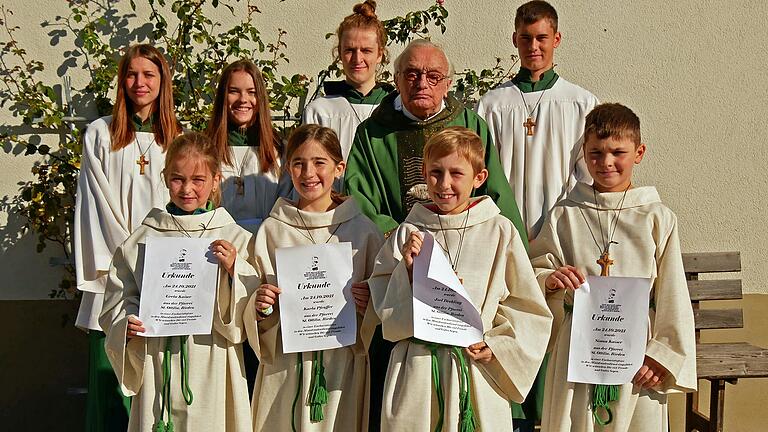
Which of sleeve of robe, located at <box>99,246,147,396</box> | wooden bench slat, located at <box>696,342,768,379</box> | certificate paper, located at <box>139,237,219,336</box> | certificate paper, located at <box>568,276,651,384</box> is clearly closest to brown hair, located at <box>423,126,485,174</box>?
certificate paper, located at <box>568,276,651,384</box>

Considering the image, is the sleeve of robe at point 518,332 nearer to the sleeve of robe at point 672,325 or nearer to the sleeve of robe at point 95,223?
the sleeve of robe at point 672,325

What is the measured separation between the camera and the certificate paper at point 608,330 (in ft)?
12.6

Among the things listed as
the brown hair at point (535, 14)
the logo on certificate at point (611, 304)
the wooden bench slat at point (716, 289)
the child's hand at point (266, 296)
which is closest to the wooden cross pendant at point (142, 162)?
the child's hand at point (266, 296)

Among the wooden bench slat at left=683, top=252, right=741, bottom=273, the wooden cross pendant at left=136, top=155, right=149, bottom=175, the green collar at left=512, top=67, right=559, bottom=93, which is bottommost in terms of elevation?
the wooden bench slat at left=683, top=252, right=741, bottom=273

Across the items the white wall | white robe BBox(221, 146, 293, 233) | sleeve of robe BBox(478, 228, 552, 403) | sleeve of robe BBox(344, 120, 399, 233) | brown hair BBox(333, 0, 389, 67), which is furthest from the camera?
the white wall

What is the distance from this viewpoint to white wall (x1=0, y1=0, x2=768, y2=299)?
20.0 feet

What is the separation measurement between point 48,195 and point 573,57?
3.46 metres

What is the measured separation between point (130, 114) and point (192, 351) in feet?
5.23

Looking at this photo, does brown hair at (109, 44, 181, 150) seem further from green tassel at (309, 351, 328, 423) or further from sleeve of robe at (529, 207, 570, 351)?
sleeve of robe at (529, 207, 570, 351)

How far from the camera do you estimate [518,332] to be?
382 centimetres

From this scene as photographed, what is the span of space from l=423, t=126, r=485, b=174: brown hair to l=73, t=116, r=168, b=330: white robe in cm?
174

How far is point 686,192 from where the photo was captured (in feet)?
20.1

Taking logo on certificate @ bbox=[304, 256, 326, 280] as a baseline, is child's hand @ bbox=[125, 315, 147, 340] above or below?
below

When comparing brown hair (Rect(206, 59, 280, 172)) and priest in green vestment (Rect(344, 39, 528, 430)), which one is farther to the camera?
brown hair (Rect(206, 59, 280, 172))
